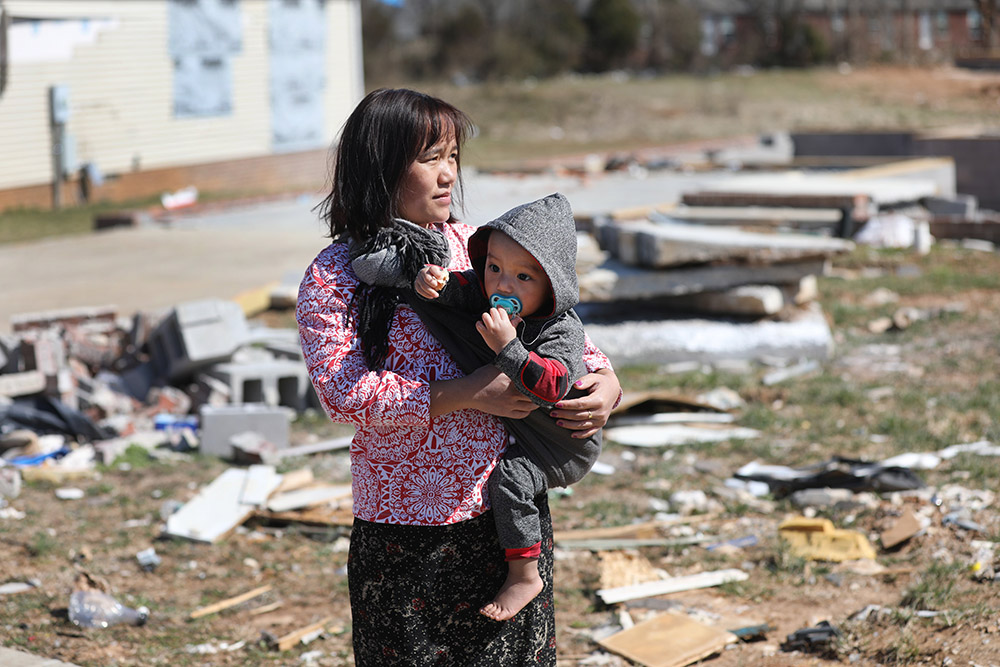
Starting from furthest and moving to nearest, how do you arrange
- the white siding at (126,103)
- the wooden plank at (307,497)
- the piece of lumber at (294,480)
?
the white siding at (126,103) < the piece of lumber at (294,480) < the wooden plank at (307,497)

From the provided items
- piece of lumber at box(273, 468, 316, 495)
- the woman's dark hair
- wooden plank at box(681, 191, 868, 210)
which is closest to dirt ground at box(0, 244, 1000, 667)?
piece of lumber at box(273, 468, 316, 495)

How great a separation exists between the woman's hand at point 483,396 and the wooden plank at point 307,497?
10.9 feet

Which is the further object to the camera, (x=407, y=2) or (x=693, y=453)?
(x=407, y=2)

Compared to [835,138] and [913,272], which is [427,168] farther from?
[835,138]

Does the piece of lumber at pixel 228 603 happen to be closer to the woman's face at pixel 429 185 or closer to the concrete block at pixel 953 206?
the woman's face at pixel 429 185

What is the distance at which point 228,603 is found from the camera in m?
4.63

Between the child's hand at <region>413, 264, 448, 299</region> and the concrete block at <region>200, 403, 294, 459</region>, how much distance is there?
14.3ft

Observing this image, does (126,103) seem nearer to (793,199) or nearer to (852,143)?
(793,199)

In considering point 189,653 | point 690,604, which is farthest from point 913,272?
point 189,653

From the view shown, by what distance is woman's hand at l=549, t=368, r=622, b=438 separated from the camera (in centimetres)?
248

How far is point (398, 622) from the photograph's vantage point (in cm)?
258

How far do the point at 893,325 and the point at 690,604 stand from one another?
18.4 feet

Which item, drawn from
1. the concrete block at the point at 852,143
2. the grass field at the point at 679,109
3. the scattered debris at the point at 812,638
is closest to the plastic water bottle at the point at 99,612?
the scattered debris at the point at 812,638

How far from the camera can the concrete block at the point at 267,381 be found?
7.26 m
